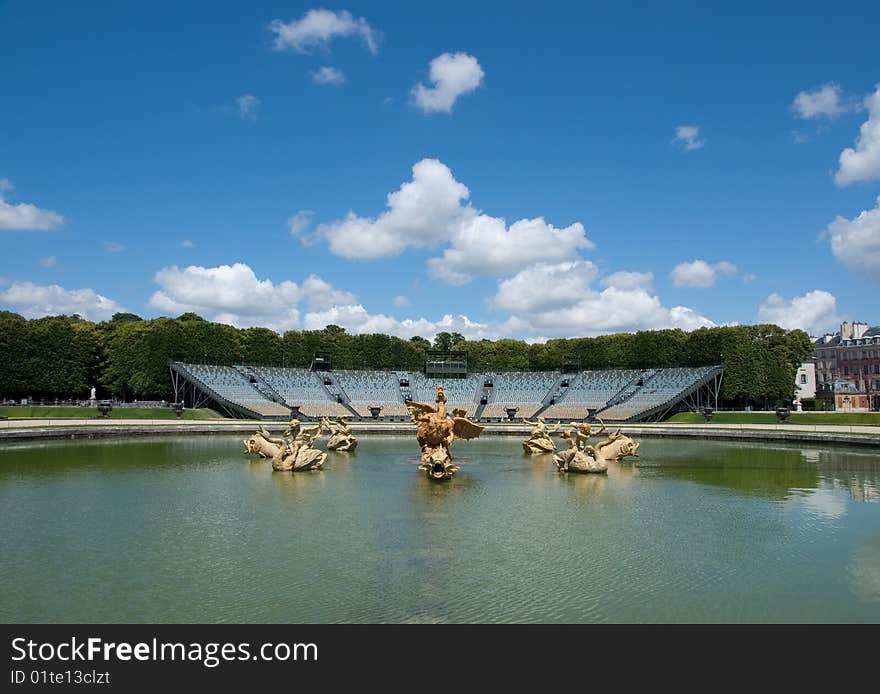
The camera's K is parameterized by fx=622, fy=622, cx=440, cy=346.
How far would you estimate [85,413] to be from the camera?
212 ft

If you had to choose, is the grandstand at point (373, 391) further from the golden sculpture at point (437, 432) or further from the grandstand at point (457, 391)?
the golden sculpture at point (437, 432)

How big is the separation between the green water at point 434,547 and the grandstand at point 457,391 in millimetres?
46412

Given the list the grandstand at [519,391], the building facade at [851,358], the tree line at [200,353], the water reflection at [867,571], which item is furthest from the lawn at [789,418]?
the water reflection at [867,571]

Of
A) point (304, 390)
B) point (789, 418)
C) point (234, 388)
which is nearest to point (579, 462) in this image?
point (789, 418)

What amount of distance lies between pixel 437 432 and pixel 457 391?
2401 inches

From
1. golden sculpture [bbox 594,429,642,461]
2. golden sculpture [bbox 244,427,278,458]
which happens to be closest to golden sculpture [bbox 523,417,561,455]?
golden sculpture [bbox 594,429,642,461]

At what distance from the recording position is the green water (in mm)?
11562

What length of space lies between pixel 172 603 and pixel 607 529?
457 inches

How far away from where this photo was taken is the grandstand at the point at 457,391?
248 ft

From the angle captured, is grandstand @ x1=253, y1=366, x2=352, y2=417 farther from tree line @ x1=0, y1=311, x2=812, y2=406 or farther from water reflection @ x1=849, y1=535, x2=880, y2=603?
water reflection @ x1=849, y1=535, x2=880, y2=603

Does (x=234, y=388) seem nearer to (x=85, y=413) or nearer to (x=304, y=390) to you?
(x=304, y=390)

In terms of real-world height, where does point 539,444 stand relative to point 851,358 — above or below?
below
